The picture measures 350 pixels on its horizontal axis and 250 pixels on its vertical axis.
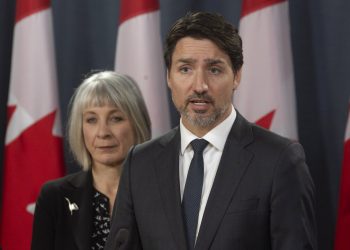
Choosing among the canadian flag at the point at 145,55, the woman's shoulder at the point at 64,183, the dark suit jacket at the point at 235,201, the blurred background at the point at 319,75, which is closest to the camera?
the dark suit jacket at the point at 235,201

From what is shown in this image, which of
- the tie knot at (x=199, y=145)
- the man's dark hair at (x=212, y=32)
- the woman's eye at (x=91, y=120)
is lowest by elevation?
the tie knot at (x=199, y=145)

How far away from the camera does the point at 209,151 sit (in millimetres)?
1569

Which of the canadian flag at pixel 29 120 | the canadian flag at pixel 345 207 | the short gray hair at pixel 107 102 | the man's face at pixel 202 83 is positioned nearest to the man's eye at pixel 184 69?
the man's face at pixel 202 83

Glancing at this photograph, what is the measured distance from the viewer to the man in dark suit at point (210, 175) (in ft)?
4.69

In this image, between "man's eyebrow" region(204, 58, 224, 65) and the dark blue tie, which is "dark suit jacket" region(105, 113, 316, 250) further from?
"man's eyebrow" region(204, 58, 224, 65)

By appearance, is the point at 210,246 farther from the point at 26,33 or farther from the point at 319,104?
the point at 26,33

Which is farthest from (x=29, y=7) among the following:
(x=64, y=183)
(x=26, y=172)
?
(x=64, y=183)

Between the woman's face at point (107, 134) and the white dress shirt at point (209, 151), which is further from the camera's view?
the woman's face at point (107, 134)

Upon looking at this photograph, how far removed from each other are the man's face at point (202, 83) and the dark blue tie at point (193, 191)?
0.13 ft

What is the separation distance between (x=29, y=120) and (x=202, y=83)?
1169 millimetres

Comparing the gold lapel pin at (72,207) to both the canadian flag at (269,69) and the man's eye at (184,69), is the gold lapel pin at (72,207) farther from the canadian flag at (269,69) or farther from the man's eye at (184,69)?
the man's eye at (184,69)

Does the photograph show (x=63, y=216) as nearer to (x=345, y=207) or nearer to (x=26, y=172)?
(x=26, y=172)

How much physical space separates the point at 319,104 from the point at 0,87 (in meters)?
1.22

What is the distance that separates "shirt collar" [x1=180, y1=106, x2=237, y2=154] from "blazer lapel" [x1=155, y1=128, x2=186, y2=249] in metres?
0.03
